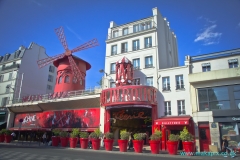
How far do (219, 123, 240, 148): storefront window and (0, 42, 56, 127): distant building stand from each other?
2307cm

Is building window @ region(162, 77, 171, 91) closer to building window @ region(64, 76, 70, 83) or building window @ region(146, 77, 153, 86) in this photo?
building window @ region(146, 77, 153, 86)

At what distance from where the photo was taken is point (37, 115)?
23781 millimetres

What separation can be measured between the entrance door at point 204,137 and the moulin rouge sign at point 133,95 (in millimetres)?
3941

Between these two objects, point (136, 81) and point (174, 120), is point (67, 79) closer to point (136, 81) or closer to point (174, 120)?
point (136, 81)

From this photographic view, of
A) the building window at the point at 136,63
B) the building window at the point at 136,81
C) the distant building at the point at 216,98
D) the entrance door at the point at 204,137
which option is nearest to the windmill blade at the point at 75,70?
the building window at the point at 136,63

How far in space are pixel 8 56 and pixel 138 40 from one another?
22.2m

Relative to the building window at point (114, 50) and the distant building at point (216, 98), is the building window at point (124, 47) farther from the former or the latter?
the distant building at point (216, 98)

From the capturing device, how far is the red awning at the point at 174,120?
45.4 feet

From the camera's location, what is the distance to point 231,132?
1317 centimetres

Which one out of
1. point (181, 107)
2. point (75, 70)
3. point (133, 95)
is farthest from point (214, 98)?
point (75, 70)

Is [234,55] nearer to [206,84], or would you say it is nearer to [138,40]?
[206,84]

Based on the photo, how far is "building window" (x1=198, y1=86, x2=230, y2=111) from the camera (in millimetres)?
13953

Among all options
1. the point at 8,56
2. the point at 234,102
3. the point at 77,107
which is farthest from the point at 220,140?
the point at 8,56

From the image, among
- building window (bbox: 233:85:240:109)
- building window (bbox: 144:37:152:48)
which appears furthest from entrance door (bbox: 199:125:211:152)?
building window (bbox: 144:37:152:48)
